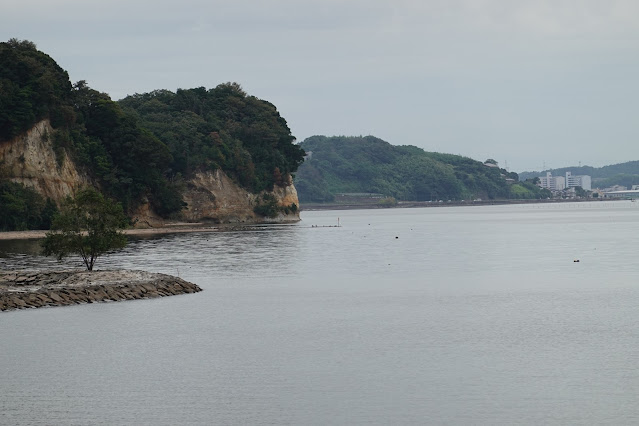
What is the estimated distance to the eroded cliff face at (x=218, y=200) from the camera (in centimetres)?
14850

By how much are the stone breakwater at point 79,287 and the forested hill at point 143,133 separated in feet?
189

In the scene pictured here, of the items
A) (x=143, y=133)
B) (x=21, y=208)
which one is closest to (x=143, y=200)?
(x=143, y=133)

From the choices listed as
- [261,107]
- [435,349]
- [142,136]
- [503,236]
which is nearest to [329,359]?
[435,349]

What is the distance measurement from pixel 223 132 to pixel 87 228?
106m

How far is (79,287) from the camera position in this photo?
46969 mm

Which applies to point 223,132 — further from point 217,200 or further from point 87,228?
point 87,228

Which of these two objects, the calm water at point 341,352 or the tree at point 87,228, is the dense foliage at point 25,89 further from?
the tree at point 87,228

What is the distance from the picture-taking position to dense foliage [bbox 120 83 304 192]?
491 ft

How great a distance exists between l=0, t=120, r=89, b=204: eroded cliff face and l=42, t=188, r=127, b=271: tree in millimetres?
54445

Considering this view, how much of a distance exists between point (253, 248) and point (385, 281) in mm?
33833

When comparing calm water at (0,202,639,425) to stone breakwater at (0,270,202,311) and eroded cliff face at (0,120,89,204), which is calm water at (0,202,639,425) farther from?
eroded cliff face at (0,120,89,204)

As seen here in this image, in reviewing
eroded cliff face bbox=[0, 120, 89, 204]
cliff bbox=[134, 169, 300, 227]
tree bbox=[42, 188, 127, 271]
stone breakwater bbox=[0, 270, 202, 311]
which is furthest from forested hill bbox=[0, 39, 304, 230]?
stone breakwater bbox=[0, 270, 202, 311]

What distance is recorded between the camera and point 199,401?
980 inches

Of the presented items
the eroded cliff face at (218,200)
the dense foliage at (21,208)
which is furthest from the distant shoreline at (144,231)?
the eroded cliff face at (218,200)
